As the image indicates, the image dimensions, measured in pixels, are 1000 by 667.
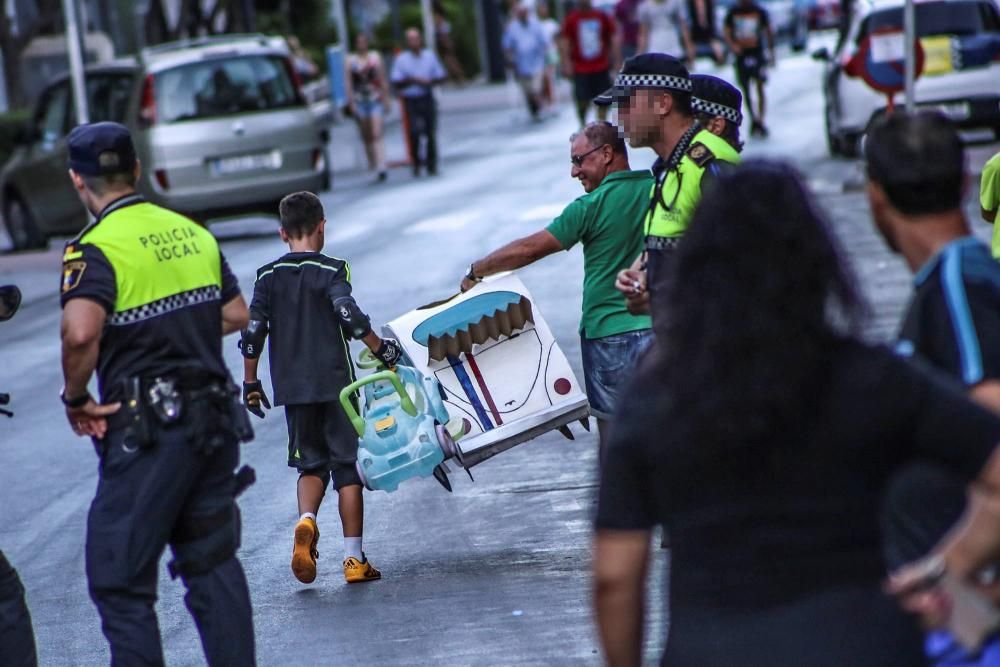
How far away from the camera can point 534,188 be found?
20125 millimetres

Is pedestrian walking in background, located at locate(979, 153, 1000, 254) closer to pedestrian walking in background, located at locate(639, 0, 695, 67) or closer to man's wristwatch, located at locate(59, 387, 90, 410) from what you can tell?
man's wristwatch, located at locate(59, 387, 90, 410)

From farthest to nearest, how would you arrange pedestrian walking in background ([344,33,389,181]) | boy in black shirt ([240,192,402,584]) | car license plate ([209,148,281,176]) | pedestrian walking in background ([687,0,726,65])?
1. pedestrian walking in background ([687,0,726,65])
2. pedestrian walking in background ([344,33,389,181])
3. car license plate ([209,148,281,176])
4. boy in black shirt ([240,192,402,584])

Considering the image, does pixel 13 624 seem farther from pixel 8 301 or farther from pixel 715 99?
pixel 715 99

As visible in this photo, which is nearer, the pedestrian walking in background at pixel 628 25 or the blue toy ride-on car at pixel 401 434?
the blue toy ride-on car at pixel 401 434

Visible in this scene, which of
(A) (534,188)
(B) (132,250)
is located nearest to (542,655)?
(B) (132,250)

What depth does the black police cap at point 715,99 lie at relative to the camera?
644cm

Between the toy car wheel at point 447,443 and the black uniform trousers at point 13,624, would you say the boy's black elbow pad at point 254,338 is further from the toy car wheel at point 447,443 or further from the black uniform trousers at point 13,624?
the black uniform trousers at point 13,624

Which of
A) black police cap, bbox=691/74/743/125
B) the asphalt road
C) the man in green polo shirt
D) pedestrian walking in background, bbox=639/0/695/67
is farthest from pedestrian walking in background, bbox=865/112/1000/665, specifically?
pedestrian walking in background, bbox=639/0/695/67

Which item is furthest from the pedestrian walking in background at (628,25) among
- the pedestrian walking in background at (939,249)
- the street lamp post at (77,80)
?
the pedestrian walking in background at (939,249)

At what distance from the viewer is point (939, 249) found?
3111mm

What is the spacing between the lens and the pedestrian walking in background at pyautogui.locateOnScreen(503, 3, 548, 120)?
3050 cm

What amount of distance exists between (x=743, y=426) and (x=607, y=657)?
0.48 metres

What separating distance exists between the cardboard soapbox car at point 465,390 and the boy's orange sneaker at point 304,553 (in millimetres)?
291

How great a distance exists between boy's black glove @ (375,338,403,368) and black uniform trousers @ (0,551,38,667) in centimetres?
191
